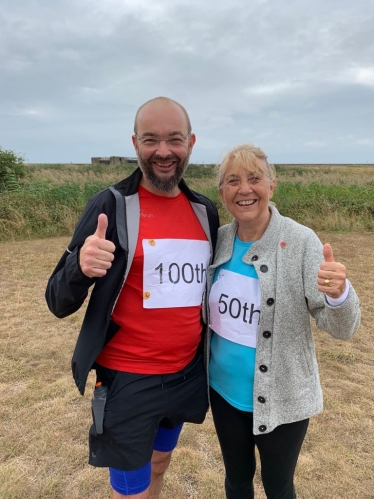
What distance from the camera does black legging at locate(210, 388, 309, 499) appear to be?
60.4 inches

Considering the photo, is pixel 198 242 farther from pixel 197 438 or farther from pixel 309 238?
pixel 197 438

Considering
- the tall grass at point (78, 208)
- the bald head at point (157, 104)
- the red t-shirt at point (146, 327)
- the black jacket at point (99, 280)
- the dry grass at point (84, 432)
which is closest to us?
the black jacket at point (99, 280)

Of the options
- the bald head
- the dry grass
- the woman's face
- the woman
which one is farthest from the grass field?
the bald head

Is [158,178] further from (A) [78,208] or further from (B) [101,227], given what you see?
(A) [78,208]

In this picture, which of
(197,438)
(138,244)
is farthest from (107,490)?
(138,244)

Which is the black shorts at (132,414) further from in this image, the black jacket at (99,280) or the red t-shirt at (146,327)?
the black jacket at (99,280)

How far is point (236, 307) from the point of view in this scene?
5.12ft

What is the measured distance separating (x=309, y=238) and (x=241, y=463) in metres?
1.03

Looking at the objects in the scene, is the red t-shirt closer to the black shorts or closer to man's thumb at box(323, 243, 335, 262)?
the black shorts

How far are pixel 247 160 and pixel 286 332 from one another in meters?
0.69

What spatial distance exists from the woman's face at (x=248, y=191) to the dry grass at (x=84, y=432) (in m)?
1.64

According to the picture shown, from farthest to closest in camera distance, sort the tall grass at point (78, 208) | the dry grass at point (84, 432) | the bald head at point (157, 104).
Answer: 1. the tall grass at point (78, 208)
2. the dry grass at point (84, 432)
3. the bald head at point (157, 104)

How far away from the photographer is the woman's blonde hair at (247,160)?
1.53 metres

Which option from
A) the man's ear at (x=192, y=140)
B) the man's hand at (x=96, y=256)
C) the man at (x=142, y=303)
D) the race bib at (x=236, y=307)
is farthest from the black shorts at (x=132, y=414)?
the man's ear at (x=192, y=140)
